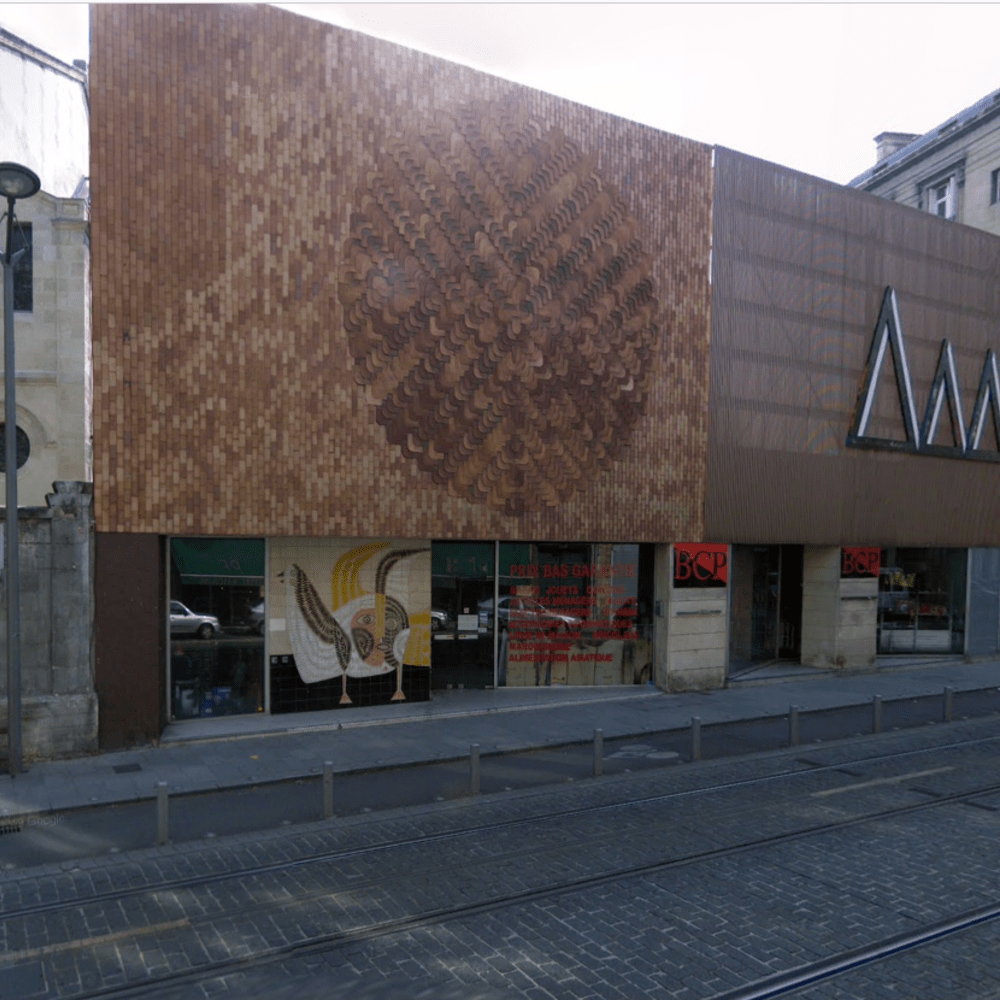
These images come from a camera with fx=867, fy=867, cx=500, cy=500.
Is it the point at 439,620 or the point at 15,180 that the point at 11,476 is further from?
the point at 439,620

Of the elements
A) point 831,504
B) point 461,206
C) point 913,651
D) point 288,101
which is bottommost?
point 913,651

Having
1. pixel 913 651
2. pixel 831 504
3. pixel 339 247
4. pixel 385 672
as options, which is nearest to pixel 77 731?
pixel 385 672

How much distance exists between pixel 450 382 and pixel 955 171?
3010 centimetres

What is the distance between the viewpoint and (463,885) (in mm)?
8797

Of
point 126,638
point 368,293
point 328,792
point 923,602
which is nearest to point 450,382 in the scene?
point 368,293

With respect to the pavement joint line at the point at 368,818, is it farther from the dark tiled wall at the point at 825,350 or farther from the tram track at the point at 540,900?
the dark tiled wall at the point at 825,350

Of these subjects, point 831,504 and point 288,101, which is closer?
point 288,101

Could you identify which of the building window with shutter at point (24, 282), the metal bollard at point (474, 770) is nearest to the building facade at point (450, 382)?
the building window with shutter at point (24, 282)

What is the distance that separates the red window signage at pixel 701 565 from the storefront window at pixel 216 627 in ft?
30.6

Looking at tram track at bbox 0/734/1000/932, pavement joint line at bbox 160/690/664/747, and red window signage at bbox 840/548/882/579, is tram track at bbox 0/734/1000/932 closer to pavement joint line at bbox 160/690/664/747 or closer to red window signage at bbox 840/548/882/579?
pavement joint line at bbox 160/690/664/747

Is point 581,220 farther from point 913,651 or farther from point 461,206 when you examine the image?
point 913,651

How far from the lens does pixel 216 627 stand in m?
16.0

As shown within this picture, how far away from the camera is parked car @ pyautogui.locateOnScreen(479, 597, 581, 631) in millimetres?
19312

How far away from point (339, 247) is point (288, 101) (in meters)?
2.55
